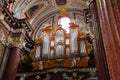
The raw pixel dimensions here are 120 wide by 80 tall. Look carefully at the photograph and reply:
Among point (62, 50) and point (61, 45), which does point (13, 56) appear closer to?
point (62, 50)

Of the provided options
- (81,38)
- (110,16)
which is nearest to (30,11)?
(81,38)

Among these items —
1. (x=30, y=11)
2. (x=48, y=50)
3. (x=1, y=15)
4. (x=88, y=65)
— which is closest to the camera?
(x=1, y=15)

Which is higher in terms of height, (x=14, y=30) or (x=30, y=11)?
(x=30, y=11)

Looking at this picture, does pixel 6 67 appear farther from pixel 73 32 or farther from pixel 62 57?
pixel 73 32

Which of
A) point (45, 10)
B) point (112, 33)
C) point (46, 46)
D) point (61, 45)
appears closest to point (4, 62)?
point (46, 46)

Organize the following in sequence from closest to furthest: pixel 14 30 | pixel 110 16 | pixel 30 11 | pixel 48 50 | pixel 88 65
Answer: pixel 110 16 → pixel 14 30 → pixel 88 65 → pixel 48 50 → pixel 30 11

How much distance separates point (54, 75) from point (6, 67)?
2431 mm

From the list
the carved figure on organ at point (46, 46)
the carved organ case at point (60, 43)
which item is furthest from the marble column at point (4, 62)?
Result: the carved organ case at point (60, 43)

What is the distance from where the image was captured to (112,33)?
5.22ft

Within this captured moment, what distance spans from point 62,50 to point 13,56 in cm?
286

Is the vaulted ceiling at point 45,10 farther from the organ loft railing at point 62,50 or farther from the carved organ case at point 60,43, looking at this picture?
the carved organ case at point 60,43

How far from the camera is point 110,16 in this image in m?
1.69

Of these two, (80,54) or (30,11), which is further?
(30,11)

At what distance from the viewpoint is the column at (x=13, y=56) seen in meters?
6.77
